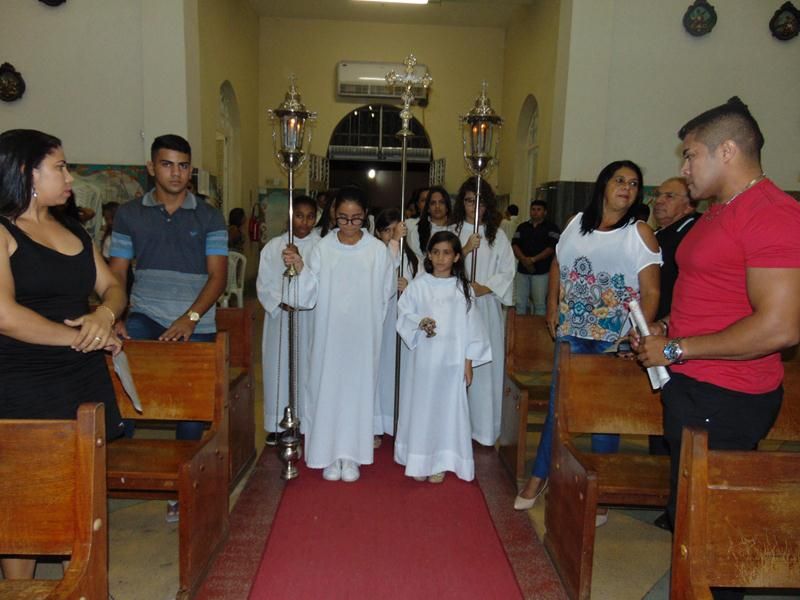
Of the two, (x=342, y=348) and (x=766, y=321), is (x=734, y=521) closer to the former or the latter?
(x=766, y=321)

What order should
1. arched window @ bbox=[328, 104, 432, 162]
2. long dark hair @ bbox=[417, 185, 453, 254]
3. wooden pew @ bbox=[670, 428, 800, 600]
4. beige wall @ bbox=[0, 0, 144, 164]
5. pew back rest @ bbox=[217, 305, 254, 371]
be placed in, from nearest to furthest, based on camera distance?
1. wooden pew @ bbox=[670, 428, 800, 600]
2. pew back rest @ bbox=[217, 305, 254, 371]
3. long dark hair @ bbox=[417, 185, 453, 254]
4. beige wall @ bbox=[0, 0, 144, 164]
5. arched window @ bbox=[328, 104, 432, 162]

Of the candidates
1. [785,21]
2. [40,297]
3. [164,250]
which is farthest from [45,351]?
[785,21]

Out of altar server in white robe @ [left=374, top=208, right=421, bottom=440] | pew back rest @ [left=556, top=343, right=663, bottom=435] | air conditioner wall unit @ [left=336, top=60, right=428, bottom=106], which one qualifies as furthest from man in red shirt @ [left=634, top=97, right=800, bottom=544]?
air conditioner wall unit @ [left=336, top=60, right=428, bottom=106]

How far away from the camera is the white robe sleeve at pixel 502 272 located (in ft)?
15.0

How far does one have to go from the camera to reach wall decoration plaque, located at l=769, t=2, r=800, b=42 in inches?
300

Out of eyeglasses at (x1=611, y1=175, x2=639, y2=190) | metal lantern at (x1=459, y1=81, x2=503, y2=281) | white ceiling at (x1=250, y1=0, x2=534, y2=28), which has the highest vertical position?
white ceiling at (x1=250, y1=0, x2=534, y2=28)

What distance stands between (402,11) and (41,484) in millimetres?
11791

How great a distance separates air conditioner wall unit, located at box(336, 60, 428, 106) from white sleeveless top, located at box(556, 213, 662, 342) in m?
9.63

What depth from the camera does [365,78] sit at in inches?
486

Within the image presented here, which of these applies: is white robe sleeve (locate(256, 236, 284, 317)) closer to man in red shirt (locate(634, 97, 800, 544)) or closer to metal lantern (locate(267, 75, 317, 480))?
metal lantern (locate(267, 75, 317, 480))

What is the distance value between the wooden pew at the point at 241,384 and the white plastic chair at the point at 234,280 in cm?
378

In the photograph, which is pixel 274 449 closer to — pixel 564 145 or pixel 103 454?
pixel 103 454

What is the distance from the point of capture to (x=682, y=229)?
357 centimetres

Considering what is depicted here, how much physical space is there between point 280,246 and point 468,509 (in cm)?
208
